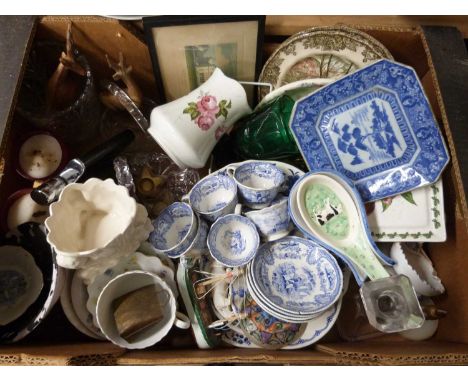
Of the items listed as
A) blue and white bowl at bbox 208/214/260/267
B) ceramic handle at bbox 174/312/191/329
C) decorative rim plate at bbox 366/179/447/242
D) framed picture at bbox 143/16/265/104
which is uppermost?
framed picture at bbox 143/16/265/104

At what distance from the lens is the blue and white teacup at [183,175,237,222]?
0.78 meters

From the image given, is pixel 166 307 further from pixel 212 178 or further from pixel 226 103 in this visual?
pixel 226 103

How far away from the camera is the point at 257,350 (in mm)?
755

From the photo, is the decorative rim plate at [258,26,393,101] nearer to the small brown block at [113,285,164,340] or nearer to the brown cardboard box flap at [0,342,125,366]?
the small brown block at [113,285,164,340]

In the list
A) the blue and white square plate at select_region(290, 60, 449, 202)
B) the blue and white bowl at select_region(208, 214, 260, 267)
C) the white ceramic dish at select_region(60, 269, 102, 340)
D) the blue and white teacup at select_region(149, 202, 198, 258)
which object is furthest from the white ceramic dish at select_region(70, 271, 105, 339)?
the blue and white square plate at select_region(290, 60, 449, 202)

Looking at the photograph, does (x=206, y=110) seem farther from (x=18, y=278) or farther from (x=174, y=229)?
(x=18, y=278)

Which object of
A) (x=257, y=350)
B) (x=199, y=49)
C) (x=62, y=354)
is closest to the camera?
(x=62, y=354)

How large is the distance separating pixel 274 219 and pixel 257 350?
10.3 inches

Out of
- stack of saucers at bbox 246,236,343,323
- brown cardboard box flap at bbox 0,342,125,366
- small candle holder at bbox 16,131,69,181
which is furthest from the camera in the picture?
small candle holder at bbox 16,131,69,181

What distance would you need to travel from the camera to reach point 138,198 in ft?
2.89

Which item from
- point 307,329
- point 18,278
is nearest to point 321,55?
point 307,329

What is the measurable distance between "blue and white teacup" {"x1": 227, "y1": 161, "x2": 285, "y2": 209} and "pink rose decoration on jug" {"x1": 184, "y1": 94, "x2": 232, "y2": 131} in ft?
0.37

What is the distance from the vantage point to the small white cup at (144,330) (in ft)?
2.28

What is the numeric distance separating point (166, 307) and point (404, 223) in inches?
19.8
